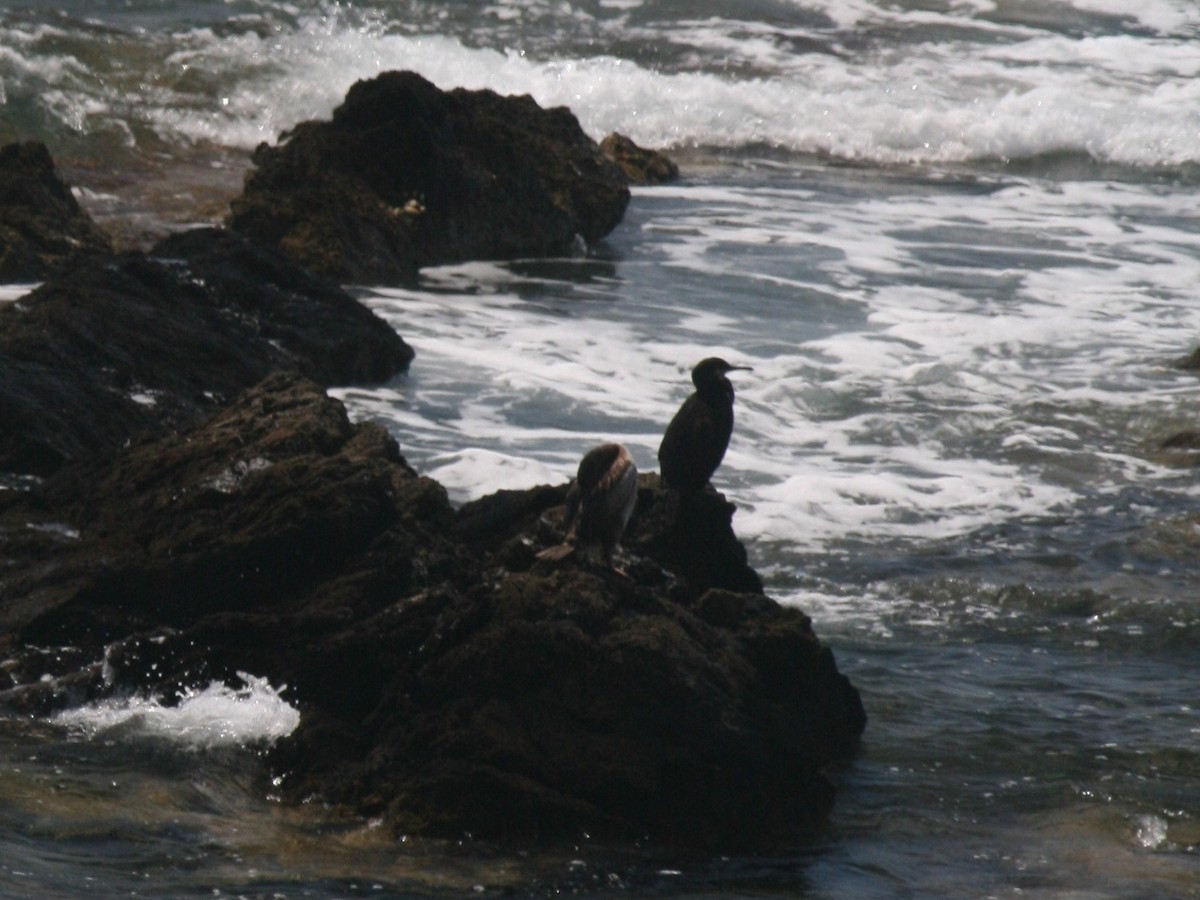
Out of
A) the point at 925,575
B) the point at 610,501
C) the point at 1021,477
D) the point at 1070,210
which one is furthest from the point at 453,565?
the point at 1070,210

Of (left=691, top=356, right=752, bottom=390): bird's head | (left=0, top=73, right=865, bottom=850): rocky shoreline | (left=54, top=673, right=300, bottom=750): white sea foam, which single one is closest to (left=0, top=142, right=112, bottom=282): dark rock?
(left=0, top=73, right=865, bottom=850): rocky shoreline

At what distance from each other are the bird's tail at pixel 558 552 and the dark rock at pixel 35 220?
6.04 m

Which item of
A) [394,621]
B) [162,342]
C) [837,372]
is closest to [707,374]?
[394,621]

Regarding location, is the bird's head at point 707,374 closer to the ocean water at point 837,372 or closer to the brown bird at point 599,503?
the ocean water at point 837,372

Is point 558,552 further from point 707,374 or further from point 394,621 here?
point 707,374

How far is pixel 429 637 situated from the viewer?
520cm

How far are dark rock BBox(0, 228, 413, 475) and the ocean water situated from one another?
1.88ft

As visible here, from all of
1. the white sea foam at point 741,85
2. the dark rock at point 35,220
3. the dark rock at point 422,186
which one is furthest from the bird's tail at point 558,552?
the white sea foam at point 741,85

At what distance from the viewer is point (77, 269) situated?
27.6ft

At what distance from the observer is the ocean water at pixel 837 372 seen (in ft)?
16.0

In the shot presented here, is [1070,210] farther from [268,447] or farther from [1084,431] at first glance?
[268,447]

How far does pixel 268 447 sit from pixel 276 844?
1.86 meters

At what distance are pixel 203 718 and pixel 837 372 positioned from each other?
20.9 ft

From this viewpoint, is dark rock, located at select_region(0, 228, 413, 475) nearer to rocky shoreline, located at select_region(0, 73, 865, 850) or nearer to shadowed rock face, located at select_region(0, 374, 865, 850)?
rocky shoreline, located at select_region(0, 73, 865, 850)
